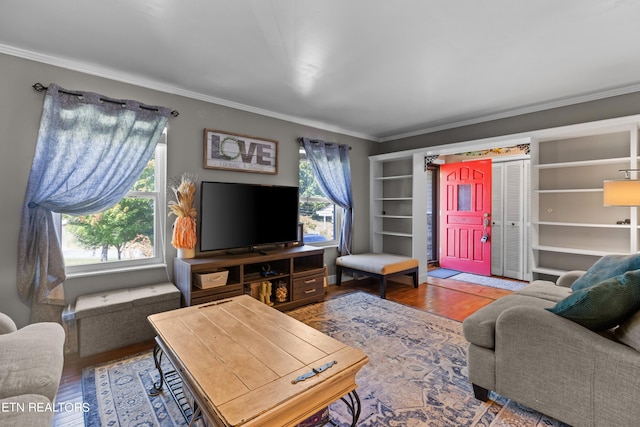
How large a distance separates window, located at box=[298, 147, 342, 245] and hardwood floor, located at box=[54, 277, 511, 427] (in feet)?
2.54

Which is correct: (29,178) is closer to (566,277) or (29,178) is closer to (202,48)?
(202,48)

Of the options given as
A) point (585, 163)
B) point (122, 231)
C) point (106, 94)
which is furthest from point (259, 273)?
point (585, 163)

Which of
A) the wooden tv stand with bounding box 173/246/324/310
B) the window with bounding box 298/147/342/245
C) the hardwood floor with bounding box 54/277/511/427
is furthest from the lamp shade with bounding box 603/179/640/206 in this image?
the window with bounding box 298/147/342/245

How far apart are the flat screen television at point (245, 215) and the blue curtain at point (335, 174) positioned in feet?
2.07

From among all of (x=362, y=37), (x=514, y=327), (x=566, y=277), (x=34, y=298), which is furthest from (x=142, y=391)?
(x=566, y=277)

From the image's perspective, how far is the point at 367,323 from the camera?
9.77 ft

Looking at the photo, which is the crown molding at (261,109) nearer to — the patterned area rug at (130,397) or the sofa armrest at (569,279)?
the sofa armrest at (569,279)

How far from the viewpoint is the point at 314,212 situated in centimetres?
439

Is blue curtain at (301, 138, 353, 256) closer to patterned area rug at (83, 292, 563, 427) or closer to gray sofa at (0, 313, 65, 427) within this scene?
patterned area rug at (83, 292, 563, 427)

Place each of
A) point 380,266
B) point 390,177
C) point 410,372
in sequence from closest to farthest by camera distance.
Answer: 1. point 410,372
2. point 380,266
3. point 390,177

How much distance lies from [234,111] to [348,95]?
52.3 inches

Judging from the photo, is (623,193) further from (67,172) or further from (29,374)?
(67,172)

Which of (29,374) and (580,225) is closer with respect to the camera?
(29,374)

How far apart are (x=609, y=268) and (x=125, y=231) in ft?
12.7
